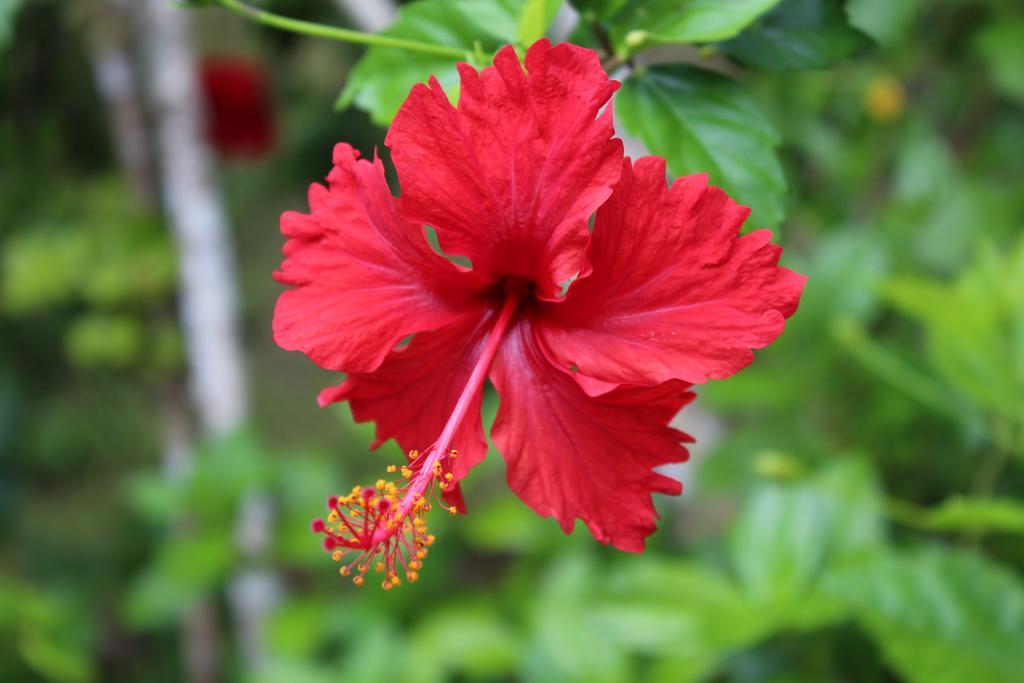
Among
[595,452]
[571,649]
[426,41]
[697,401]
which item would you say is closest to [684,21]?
[426,41]

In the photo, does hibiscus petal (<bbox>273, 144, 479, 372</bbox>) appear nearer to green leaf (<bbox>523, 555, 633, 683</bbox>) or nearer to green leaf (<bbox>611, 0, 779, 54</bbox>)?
green leaf (<bbox>611, 0, 779, 54</bbox>)

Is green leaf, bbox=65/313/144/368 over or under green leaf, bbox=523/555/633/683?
over

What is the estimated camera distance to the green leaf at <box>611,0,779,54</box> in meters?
0.57

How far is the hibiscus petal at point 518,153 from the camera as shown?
1.68 ft

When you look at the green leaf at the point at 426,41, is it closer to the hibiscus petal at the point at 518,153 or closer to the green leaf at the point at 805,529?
the hibiscus petal at the point at 518,153

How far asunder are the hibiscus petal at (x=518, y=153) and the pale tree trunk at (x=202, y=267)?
1.29 m

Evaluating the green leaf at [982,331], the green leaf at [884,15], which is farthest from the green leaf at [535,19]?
the green leaf at [884,15]

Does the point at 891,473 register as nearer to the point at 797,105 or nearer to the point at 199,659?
the point at 797,105

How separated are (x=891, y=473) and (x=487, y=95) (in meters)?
1.17

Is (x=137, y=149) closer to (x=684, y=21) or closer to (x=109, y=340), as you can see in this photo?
(x=109, y=340)

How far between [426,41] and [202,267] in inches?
49.6

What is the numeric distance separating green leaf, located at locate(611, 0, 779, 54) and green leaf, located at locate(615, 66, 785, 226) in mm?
35

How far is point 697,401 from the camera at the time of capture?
178 centimetres

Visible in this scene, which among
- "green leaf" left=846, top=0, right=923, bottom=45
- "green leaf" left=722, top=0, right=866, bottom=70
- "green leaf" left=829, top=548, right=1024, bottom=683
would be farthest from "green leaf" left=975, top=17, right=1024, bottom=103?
"green leaf" left=722, top=0, right=866, bottom=70
